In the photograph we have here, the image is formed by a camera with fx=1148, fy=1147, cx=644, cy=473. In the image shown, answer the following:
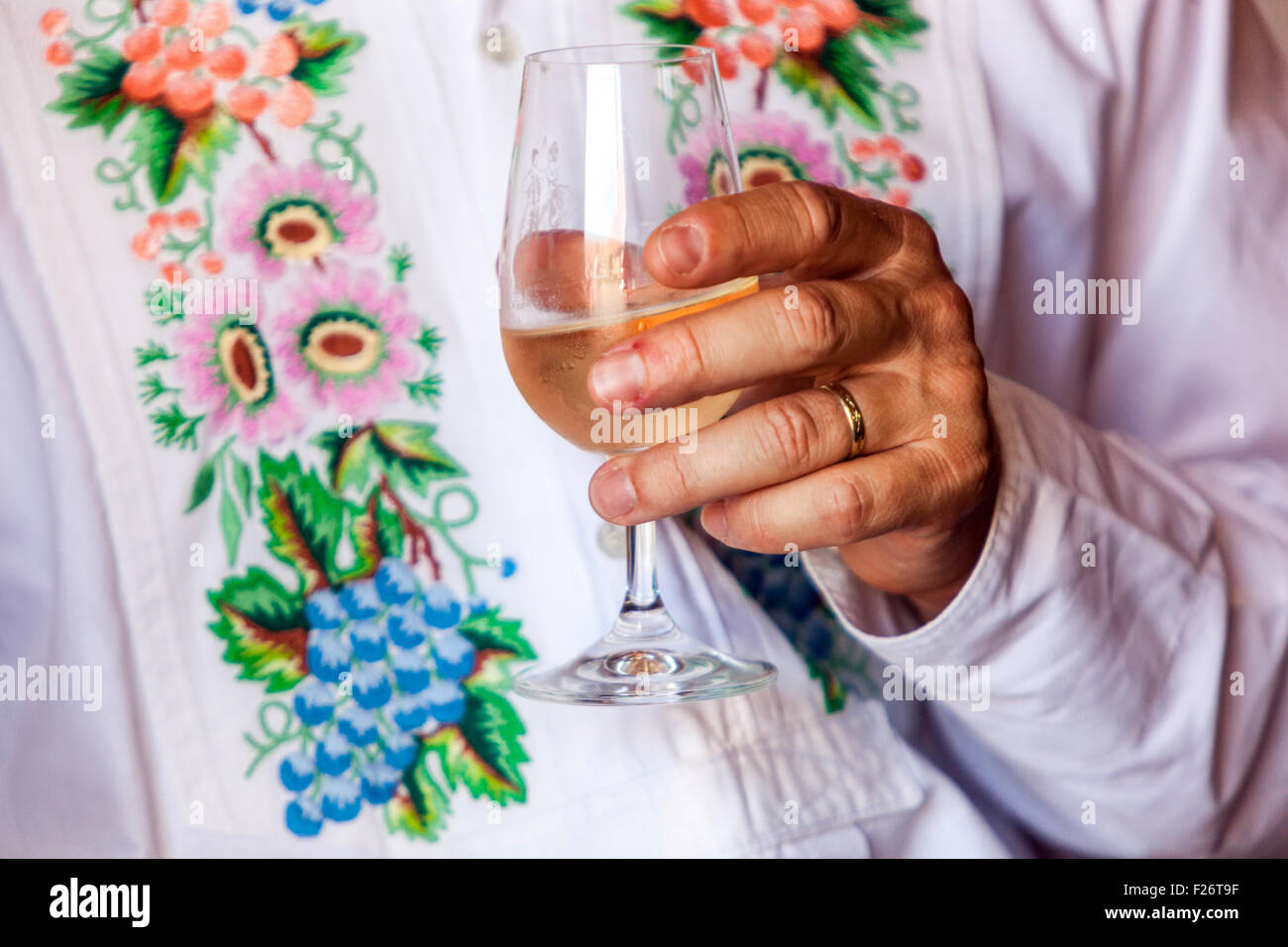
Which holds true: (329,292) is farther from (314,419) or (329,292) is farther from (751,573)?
(751,573)

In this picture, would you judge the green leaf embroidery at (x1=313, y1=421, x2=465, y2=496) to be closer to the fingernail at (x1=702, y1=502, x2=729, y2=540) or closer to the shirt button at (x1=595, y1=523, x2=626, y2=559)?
the shirt button at (x1=595, y1=523, x2=626, y2=559)

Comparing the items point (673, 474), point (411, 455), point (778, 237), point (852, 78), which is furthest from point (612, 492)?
point (852, 78)

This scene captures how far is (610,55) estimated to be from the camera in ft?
1.95

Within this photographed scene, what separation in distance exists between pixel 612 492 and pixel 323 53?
404 mm

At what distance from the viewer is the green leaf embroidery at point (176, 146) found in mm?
738

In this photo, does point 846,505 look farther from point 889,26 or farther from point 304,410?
point 889,26

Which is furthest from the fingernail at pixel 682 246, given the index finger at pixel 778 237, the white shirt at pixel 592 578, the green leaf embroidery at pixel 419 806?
the green leaf embroidery at pixel 419 806

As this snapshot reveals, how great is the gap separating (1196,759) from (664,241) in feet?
1.80

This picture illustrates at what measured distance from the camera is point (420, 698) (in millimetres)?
722

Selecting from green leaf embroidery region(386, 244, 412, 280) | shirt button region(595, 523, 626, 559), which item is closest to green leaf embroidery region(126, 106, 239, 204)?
green leaf embroidery region(386, 244, 412, 280)

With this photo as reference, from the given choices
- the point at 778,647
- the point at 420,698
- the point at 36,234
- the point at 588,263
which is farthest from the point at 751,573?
the point at 36,234

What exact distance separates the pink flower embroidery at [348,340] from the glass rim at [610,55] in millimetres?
235

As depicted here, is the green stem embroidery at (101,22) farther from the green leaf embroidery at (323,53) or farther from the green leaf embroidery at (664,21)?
the green leaf embroidery at (664,21)

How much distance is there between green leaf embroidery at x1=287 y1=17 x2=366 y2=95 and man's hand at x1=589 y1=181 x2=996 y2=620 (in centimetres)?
34
